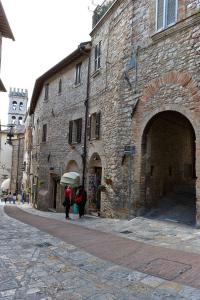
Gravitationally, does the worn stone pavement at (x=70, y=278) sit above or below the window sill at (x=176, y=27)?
below

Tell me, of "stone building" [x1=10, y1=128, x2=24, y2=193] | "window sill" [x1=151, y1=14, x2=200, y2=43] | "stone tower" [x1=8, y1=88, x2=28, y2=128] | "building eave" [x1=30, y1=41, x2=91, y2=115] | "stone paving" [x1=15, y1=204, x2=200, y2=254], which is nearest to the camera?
"stone paving" [x1=15, y1=204, x2=200, y2=254]

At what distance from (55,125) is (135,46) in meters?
9.63

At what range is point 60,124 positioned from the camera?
19531 millimetres

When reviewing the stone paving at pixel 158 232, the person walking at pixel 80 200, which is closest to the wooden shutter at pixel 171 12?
the stone paving at pixel 158 232

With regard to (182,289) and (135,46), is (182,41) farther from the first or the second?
(182,289)

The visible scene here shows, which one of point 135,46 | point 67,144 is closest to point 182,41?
point 135,46

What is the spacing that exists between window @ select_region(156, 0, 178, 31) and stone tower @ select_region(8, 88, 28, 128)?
222ft

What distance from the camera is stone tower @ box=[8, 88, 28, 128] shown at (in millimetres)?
76188

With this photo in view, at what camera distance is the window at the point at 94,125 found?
1473cm

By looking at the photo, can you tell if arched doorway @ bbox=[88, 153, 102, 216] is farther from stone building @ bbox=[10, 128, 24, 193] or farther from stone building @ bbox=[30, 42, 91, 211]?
stone building @ bbox=[10, 128, 24, 193]

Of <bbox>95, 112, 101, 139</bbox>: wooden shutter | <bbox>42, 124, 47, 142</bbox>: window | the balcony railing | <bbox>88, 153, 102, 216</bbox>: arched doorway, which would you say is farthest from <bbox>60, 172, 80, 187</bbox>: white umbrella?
the balcony railing

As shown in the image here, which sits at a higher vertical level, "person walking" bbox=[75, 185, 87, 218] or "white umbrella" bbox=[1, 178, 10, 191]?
"person walking" bbox=[75, 185, 87, 218]

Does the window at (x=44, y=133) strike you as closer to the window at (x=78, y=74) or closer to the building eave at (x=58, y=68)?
the building eave at (x=58, y=68)

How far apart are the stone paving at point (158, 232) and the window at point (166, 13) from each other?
20.3 ft
